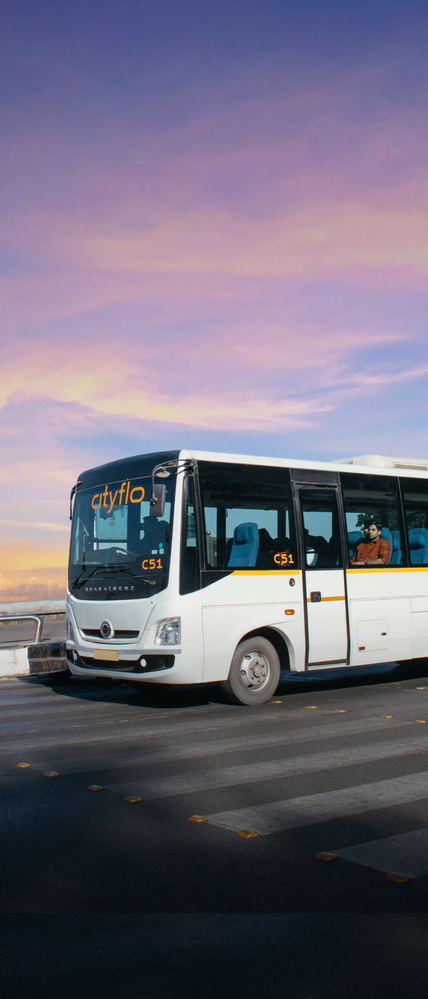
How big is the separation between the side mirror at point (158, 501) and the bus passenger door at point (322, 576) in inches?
88.5

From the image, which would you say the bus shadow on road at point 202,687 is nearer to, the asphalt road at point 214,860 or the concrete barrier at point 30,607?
the asphalt road at point 214,860

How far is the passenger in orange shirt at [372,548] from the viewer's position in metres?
11.3

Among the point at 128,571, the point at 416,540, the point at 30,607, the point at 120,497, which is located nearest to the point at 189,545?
the point at 128,571

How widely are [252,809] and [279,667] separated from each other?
4.82 metres

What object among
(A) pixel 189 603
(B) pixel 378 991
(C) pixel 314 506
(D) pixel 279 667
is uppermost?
(C) pixel 314 506

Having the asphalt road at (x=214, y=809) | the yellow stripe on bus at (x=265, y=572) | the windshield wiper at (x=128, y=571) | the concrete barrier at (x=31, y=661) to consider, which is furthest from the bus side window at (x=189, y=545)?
the concrete barrier at (x=31, y=661)

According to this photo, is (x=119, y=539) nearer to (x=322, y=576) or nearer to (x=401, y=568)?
(x=322, y=576)

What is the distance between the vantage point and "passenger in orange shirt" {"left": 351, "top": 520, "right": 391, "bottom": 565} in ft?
37.1

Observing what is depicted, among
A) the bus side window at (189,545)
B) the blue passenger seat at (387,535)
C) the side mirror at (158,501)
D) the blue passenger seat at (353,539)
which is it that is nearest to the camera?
the side mirror at (158,501)

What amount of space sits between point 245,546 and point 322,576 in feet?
4.25

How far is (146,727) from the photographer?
28.6 feet

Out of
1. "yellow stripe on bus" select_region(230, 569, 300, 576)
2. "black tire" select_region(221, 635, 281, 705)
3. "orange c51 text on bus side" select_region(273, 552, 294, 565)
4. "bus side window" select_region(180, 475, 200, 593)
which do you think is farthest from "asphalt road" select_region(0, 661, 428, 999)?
"orange c51 text on bus side" select_region(273, 552, 294, 565)

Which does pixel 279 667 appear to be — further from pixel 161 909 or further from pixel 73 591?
pixel 161 909

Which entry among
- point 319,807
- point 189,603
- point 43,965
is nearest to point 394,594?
point 189,603
